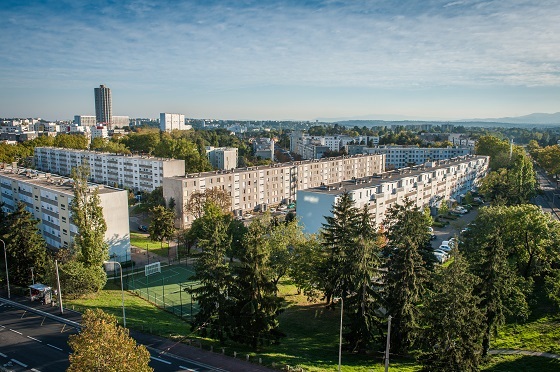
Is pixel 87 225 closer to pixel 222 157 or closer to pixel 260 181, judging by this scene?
pixel 260 181

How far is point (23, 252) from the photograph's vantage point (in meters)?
33.6

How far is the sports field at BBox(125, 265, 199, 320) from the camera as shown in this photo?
31703mm

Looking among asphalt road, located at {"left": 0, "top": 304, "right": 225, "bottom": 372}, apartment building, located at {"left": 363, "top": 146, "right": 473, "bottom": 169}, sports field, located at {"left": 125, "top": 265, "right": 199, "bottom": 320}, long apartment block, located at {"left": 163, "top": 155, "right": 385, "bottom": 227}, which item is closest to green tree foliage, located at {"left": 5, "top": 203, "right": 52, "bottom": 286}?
asphalt road, located at {"left": 0, "top": 304, "right": 225, "bottom": 372}

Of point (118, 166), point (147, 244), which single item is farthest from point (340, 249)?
point (118, 166)

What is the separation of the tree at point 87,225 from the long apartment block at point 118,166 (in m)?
37.1

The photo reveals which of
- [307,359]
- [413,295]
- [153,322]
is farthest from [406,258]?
[153,322]

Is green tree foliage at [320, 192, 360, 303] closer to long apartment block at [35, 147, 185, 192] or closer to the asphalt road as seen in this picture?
the asphalt road

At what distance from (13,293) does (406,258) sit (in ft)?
97.5

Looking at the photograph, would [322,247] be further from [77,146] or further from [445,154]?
[77,146]

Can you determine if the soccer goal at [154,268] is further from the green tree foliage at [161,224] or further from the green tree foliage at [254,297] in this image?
the green tree foliage at [254,297]

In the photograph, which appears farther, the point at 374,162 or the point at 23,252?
the point at 374,162

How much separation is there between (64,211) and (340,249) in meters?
27.9

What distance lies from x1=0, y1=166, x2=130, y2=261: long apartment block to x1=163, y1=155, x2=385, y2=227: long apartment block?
1278 centimetres

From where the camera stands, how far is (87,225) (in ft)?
111
